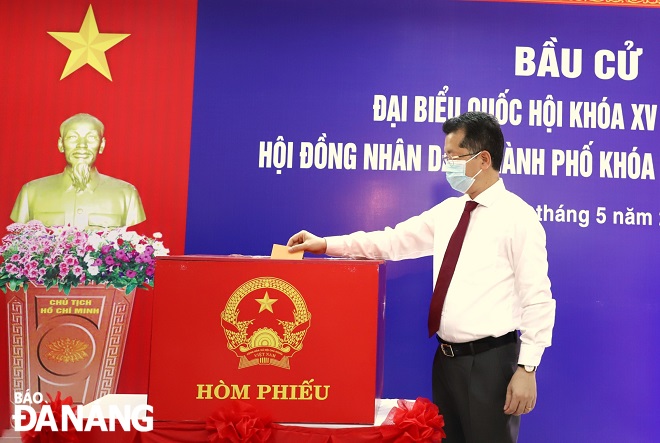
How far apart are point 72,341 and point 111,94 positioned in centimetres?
123

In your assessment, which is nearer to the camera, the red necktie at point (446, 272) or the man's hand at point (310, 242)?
the man's hand at point (310, 242)

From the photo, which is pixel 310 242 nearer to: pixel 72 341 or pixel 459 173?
pixel 459 173

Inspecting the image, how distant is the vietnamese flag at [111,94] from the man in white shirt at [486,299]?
1.50m

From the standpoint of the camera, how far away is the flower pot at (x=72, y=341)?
2.79 meters

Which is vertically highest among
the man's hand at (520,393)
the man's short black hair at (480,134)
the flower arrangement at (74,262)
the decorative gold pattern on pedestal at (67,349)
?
the man's short black hair at (480,134)

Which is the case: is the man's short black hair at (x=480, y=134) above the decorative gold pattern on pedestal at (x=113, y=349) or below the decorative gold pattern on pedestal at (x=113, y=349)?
above

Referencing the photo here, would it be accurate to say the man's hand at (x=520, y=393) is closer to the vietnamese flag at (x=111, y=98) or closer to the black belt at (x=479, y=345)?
the black belt at (x=479, y=345)

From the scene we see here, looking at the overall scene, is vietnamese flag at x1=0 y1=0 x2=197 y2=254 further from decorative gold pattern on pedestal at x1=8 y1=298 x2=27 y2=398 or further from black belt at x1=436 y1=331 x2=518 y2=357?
black belt at x1=436 y1=331 x2=518 y2=357

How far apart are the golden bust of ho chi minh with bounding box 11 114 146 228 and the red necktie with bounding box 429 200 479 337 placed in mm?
1769

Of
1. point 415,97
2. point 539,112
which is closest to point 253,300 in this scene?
point 415,97

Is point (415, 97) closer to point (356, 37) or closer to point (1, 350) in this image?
point (356, 37)

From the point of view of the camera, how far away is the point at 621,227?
3.12 metres

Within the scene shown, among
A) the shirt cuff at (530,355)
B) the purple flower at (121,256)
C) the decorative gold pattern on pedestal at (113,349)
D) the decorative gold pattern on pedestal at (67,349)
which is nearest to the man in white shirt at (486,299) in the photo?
the shirt cuff at (530,355)

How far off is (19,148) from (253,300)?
2362 mm
